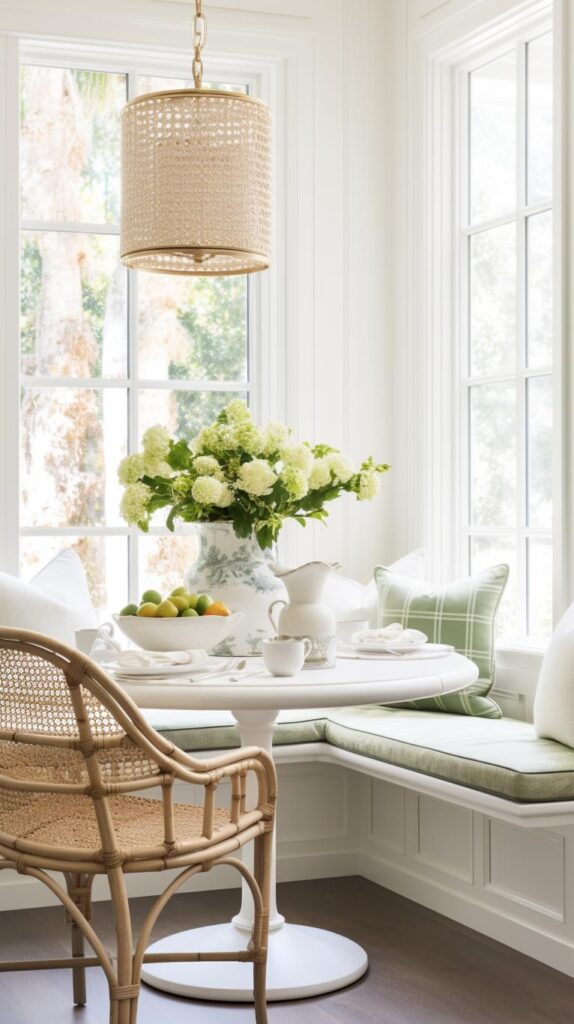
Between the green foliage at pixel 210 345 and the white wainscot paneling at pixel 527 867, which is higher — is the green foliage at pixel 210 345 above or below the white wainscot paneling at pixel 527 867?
above

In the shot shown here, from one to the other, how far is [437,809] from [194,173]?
1.87m

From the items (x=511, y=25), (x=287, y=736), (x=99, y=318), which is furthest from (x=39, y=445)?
(x=511, y=25)

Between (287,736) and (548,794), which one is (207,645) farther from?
(287,736)

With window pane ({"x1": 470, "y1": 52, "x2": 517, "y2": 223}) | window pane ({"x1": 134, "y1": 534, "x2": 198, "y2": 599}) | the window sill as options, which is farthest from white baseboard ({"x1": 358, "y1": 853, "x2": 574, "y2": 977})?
window pane ({"x1": 470, "y1": 52, "x2": 517, "y2": 223})

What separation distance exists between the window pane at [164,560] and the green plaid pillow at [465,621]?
0.84 metres

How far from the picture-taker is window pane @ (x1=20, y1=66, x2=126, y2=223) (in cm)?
Answer: 422

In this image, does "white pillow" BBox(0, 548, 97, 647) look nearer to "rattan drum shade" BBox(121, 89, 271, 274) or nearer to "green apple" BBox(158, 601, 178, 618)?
"green apple" BBox(158, 601, 178, 618)

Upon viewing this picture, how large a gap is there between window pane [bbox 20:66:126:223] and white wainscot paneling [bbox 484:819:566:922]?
94.4 inches

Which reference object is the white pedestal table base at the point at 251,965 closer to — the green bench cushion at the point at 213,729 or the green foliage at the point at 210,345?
the green bench cushion at the point at 213,729

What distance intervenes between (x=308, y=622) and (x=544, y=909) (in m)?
1.02

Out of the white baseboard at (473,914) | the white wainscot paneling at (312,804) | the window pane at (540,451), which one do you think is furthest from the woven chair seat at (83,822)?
the window pane at (540,451)

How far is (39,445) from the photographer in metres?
4.23

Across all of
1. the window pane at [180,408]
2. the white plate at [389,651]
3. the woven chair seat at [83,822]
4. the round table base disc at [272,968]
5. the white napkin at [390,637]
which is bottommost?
the round table base disc at [272,968]

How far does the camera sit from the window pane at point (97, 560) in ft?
13.8
